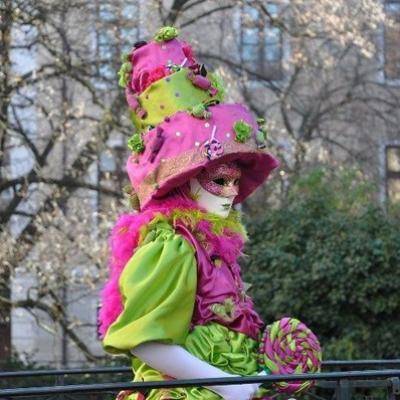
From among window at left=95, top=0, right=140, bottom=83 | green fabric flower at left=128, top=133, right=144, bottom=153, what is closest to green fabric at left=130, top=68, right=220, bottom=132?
green fabric flower at left=128, top=133, right=144, bottom=153

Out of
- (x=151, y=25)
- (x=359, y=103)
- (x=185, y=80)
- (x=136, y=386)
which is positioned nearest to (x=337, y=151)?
(x=359, y=103)

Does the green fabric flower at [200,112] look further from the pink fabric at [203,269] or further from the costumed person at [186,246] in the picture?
the pink fabric at [203,269]

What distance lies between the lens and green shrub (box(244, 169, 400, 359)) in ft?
22.3

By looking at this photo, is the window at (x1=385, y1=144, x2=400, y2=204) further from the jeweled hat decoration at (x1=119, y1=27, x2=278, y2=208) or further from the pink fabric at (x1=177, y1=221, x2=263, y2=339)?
the pink fabric at (x1=177, y1=221, x2=263, y2=339)

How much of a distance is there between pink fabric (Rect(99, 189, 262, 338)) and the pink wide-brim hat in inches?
3.2

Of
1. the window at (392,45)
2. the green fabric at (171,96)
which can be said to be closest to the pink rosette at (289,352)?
the green fabric at (171,96)

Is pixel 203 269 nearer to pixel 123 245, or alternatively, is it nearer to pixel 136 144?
pixel 123 245

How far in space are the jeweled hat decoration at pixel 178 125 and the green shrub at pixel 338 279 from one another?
135 inches

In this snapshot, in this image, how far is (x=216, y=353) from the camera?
3016 millimetres

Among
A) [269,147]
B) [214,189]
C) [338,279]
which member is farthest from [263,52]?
[214,189]

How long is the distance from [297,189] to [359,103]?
582 cm

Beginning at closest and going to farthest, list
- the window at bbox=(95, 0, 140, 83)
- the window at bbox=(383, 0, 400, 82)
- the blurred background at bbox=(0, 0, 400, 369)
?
the blurred background at bbox=(0, 0, 400, 369), the window at bbox=(95, 0, 140, 83), the window at bbox=(383, 0, 400, 82)

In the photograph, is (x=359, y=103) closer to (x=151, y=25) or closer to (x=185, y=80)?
(x=151, y=25)

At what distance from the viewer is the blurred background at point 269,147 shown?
22.9 feet
